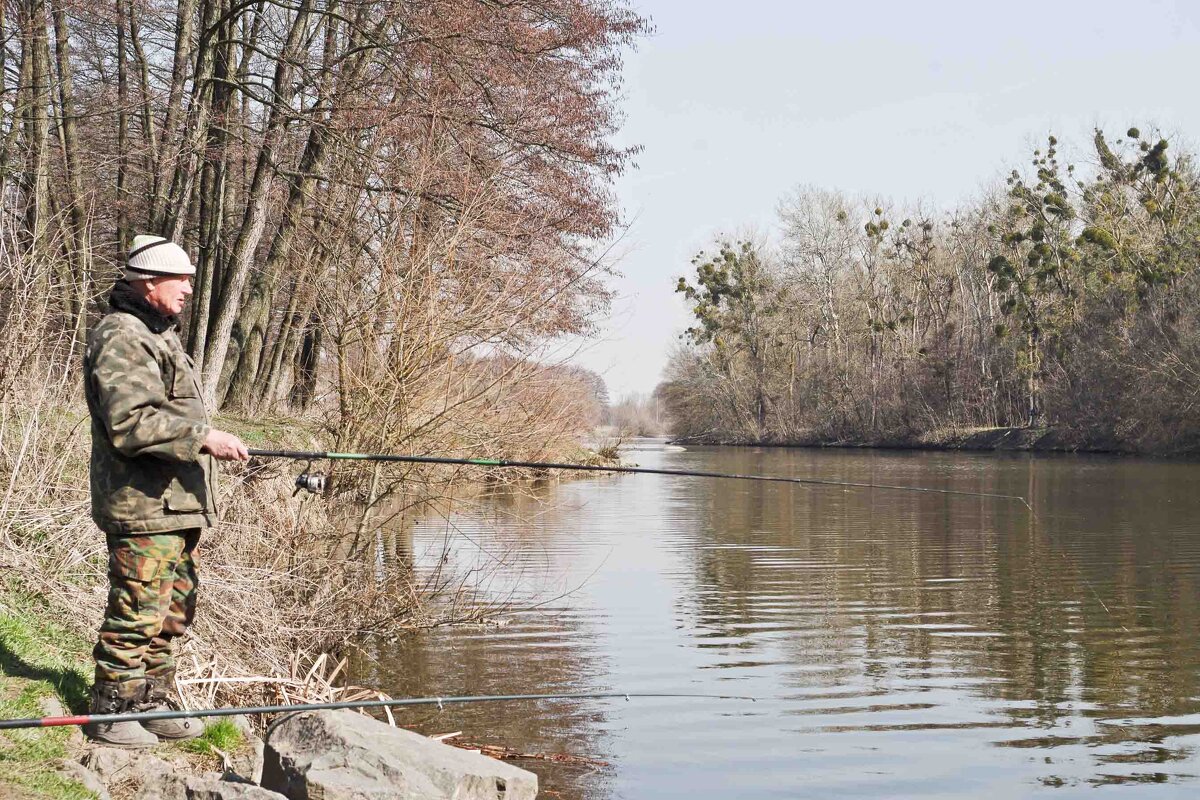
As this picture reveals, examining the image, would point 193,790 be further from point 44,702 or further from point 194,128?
point 194,128

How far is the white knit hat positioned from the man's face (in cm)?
3

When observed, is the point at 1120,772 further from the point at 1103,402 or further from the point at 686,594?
the point at 1103,402

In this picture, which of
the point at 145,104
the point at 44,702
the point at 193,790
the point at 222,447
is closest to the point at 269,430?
the point at 145,104

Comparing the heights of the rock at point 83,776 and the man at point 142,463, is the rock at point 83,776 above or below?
below

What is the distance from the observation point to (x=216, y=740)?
18.4 feet

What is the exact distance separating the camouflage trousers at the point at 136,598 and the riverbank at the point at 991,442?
4136cm

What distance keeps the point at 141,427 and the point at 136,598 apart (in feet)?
2.22

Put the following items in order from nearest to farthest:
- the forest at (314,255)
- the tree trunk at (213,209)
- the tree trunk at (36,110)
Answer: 1. the forest at (314,255)
2. the tree trunk at (36,110)
3. the tree trunk at (213,209)

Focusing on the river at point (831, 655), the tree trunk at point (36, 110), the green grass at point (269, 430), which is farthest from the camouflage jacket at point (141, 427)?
the tree trunk at point (36, 110)

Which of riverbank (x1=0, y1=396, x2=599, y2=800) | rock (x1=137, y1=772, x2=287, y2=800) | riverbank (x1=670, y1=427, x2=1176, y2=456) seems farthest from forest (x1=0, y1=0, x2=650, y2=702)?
riverbank (x1=670, y1=427, x2=1176, y2=456)

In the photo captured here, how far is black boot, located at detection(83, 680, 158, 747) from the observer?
4.84 metres

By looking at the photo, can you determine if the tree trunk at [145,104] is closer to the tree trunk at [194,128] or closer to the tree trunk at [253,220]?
the tree trunk at [194,128]

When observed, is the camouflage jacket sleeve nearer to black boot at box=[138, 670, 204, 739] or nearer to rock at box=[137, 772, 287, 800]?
black boot at box=[138, 670, 204, 739]

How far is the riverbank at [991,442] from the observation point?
150ft
